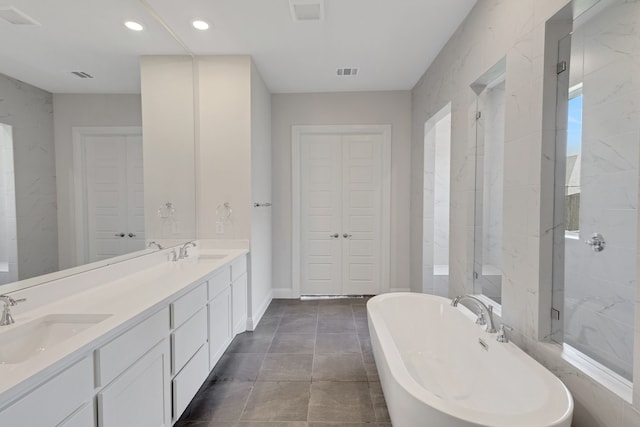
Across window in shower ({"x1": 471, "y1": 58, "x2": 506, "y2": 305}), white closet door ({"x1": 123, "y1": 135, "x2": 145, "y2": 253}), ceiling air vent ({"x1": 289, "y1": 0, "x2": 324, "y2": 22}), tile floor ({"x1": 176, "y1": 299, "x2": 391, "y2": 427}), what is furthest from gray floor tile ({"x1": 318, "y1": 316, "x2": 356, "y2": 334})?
ceiling air vent ({"x1": 289, "y1": 0, "x2": 324, "y2": 22})

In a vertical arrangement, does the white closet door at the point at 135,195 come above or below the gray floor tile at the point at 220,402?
above

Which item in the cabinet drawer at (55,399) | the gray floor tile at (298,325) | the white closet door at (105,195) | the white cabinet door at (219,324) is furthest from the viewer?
the gray floor tile at (298,325)

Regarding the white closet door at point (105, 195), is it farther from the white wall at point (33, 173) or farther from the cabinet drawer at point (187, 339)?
the cabinet drawer at point (187, 339)

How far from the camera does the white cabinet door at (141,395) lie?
1.20m

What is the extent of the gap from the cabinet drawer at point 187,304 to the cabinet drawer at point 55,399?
61cm

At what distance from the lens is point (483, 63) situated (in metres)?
2.20

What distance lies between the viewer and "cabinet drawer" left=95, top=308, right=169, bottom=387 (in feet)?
3.82

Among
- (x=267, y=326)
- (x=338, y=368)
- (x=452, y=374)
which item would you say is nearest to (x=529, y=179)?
(x=452, y=374)

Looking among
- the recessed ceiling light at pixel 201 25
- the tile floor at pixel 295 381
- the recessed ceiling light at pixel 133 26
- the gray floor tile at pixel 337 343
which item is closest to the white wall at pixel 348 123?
the tile floor at pixel 295 381

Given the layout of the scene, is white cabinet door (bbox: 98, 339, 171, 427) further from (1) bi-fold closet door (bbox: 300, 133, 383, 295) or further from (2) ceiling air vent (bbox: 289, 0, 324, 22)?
(1) bi-fold closet door (bbox: 300, 133, 383, 295)

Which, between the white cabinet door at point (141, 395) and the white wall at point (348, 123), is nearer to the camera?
the white cabinet door at point (141, 395)

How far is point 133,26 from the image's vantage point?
2393 mm

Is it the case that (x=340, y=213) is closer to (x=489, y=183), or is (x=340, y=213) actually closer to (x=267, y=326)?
(x=267, y=326)

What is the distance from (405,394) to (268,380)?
1.37 m
